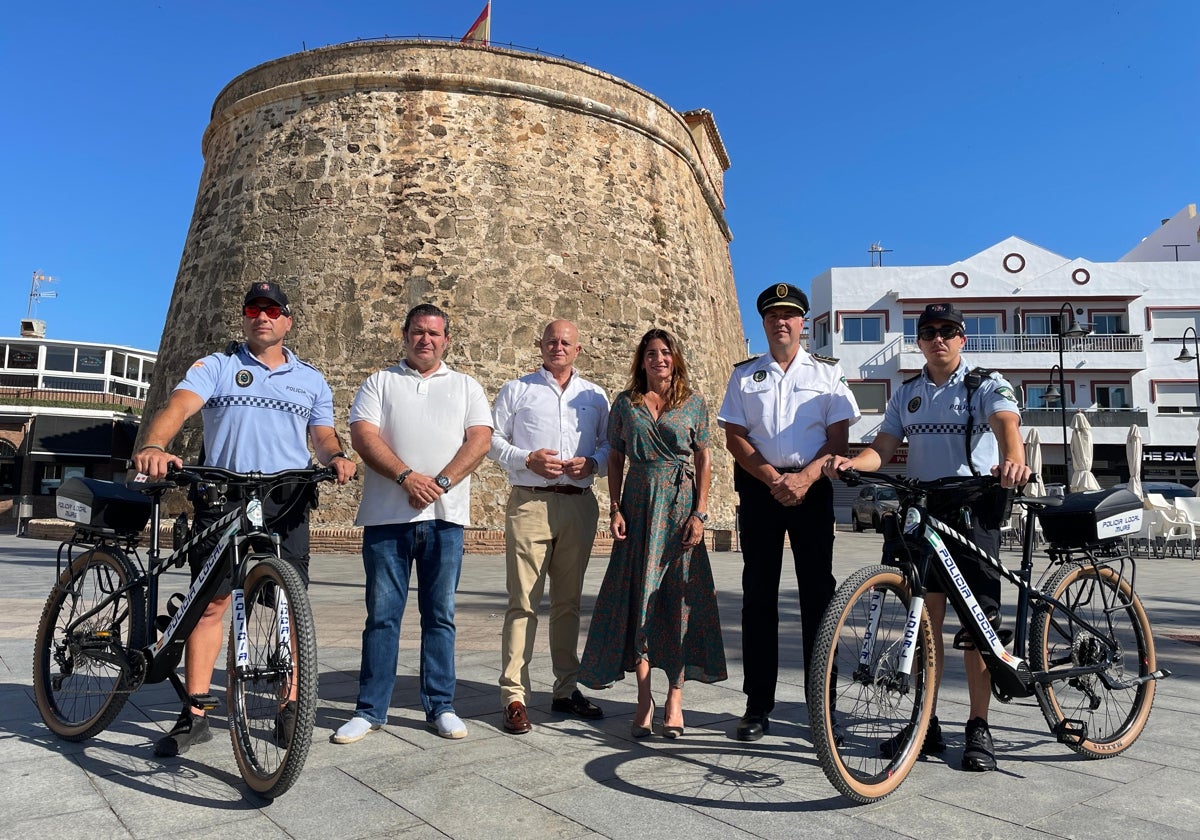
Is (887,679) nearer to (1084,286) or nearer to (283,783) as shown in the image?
(283,783)

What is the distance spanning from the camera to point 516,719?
3.69 meters

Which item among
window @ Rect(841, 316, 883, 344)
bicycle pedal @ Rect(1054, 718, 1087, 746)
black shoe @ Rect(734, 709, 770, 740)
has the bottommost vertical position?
black shoe @ Rect(734, 709, 770, 740)

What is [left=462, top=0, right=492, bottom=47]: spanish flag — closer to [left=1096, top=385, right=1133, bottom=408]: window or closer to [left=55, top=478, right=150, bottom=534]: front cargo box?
[left=55, top=478, right=150, bottom=534]: front cargo box

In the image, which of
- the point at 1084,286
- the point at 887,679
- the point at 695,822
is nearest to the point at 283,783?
the point at 695,822

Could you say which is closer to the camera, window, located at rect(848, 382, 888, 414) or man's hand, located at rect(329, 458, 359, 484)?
man's hand, located at rect(329, 458, 359, 484)

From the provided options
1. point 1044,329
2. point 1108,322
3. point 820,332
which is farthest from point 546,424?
point 1108,322

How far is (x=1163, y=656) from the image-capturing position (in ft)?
18.3

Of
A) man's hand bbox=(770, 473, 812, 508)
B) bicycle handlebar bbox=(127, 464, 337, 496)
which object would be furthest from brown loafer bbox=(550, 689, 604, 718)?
bicycle handlebar bbox=(127, 464, 337, 496)

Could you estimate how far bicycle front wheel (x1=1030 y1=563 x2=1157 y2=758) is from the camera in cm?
342

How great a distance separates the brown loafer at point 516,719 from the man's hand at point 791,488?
1450mm

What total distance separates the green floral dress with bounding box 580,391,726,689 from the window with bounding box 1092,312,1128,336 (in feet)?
127

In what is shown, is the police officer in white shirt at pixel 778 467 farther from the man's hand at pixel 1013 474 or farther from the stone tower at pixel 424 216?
the stone tower at pixel 424 216

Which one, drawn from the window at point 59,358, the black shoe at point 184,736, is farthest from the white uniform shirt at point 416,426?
the window at point 59,358

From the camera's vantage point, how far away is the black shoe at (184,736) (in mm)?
3252
